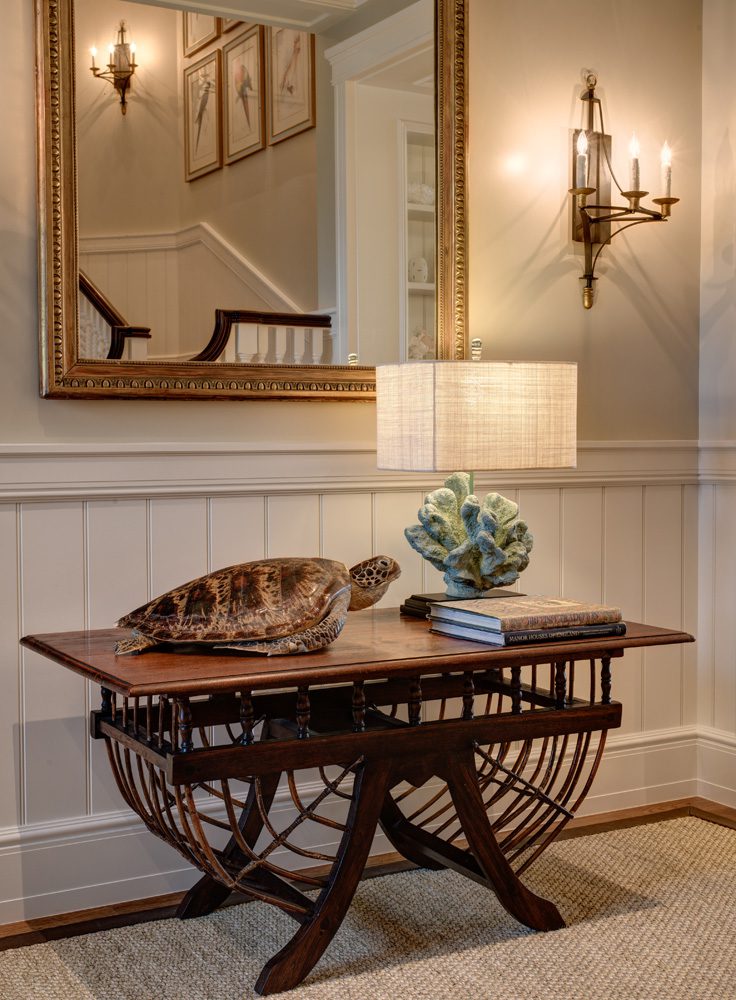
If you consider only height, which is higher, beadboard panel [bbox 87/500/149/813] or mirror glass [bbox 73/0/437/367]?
mirror glass [bbox 73/0/437/367]

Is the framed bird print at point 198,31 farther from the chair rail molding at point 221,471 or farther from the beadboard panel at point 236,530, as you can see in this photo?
the beadboard panel at point 236,530

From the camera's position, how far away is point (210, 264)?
2.29 m

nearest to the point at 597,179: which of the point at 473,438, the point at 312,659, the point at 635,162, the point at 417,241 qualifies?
the point at 635,162

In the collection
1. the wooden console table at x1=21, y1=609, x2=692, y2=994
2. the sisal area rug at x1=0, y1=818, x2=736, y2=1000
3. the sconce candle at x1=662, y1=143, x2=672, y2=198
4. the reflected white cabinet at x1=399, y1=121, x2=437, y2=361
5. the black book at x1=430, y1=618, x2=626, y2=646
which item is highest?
the sconce candle at x1=662, y1=143, x2=672, y2=198

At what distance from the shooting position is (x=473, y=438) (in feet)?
7.18

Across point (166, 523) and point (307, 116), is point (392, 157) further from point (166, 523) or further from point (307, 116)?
point (166, 523)

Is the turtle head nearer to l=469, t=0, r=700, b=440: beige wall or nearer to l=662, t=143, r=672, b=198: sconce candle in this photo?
l=469, t=0, r=700, b=440: beige wall

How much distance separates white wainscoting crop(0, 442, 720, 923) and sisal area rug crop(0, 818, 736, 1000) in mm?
187

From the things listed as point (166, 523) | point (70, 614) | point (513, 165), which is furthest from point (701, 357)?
point (70, 614)

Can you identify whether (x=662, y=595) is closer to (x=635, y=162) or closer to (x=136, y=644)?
(x=635, y=162)

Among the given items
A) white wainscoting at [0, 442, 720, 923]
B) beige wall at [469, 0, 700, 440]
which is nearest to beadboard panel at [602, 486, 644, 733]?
white wainscoting at [0, 442, 720, 923]

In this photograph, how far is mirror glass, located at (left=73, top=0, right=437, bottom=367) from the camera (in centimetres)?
221

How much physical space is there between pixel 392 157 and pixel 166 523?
0.94 meters

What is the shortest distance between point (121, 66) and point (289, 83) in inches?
13.7
